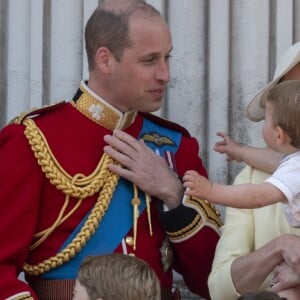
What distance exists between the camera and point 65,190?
3.39m

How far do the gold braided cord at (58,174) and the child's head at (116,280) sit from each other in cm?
42

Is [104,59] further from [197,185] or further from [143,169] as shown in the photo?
[197,185]

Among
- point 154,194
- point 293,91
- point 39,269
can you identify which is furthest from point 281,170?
point 39,269

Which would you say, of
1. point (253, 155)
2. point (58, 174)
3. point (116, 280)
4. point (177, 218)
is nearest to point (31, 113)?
point (58, 174)

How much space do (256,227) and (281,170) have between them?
0.36 meters

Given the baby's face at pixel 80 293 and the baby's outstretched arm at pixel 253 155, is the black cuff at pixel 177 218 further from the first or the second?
the baby's face at pixel 80 293

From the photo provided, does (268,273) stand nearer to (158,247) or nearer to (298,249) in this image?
(298,249)

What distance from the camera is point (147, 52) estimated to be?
3488 millimetres

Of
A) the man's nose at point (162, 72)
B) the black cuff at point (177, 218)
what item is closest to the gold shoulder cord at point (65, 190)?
the black cuff at point (177, 218)

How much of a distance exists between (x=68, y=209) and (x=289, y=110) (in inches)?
26.3

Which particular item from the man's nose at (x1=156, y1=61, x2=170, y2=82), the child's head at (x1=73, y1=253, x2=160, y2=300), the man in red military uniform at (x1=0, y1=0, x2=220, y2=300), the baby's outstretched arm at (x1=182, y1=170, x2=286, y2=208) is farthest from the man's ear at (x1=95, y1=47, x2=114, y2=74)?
the child's head at (x1=73, y1=253, x2=160, y2=300)

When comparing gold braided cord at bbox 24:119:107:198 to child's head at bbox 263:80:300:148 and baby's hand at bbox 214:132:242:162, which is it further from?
child's head at bbox 263:80:300:148

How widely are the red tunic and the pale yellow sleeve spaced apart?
0.09m

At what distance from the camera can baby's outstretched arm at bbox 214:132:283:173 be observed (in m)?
3.45
